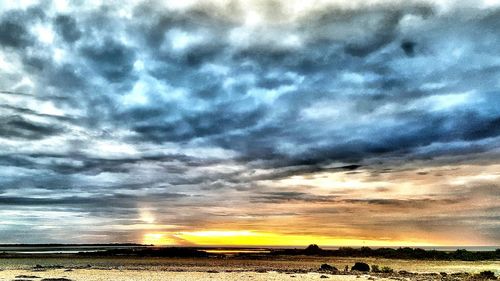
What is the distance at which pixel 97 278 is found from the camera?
142 feet

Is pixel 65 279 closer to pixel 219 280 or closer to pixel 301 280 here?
pixel 219 280

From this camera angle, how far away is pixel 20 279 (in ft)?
136

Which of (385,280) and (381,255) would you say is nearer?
(385,280)

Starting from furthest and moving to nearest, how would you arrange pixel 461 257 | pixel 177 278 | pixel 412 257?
1. pixel 412 257
2. pixel 461 257
3. pixel 177 278

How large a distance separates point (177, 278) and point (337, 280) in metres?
15.6

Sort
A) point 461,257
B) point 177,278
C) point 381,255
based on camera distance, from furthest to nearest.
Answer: point 381,255, point 461,257, point 177,278

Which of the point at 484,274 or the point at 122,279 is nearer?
the point at 122,279

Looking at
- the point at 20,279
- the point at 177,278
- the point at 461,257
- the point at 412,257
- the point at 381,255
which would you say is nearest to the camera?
the point at 20,279

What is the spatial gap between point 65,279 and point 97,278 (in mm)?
2844

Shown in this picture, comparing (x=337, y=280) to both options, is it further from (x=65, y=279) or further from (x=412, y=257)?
(x=412, y=257)

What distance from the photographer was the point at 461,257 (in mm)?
84562

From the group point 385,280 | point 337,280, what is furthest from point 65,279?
point 385,280

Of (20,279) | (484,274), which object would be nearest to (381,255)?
(484,274)

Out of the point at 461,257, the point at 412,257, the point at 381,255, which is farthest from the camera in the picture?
A: the point at 381,255
